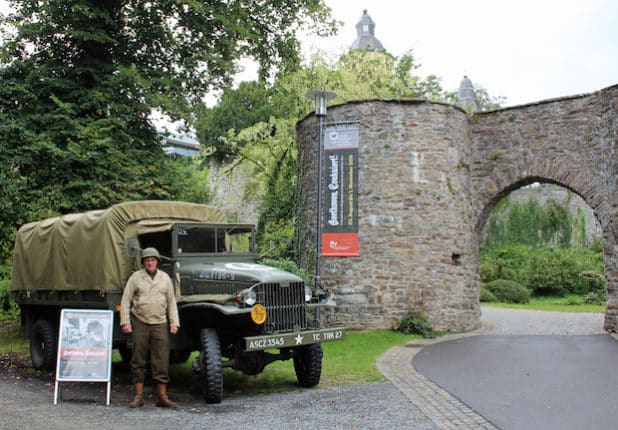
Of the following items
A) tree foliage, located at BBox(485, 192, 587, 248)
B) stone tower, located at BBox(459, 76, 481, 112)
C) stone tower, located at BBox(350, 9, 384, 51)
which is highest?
stone tower, located at BBox(350, 9, 384, 51)

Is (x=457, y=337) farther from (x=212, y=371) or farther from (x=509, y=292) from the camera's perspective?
(x=509, y=292)

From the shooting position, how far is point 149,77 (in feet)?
56.2

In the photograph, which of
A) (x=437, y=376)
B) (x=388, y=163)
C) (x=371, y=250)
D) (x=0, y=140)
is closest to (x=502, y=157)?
(x=388, y=163)

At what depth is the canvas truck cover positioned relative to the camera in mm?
9180

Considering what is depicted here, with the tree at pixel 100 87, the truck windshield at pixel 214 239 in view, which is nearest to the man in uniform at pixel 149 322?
the truck windshield at pixel 214 239

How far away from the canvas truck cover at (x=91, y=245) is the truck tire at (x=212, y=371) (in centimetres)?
200

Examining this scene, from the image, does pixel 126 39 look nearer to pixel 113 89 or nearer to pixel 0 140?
pixel 113 89

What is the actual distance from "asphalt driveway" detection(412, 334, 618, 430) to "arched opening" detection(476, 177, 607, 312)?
43.4ft

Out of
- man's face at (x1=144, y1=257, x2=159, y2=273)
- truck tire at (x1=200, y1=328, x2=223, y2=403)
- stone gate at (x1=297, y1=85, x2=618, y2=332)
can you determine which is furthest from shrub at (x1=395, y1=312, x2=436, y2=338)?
man's face at (x1=144, y1=257, x2=159, y2=273)

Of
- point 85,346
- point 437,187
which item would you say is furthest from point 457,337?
point 85,346

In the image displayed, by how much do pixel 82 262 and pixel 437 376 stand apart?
18.5 feet

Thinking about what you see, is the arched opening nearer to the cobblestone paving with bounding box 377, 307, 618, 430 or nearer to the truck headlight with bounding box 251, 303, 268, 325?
the cobblestone paving with bounding box 377, 307, 618, 430

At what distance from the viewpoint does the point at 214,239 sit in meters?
9.65

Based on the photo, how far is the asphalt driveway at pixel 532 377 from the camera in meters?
6.76
